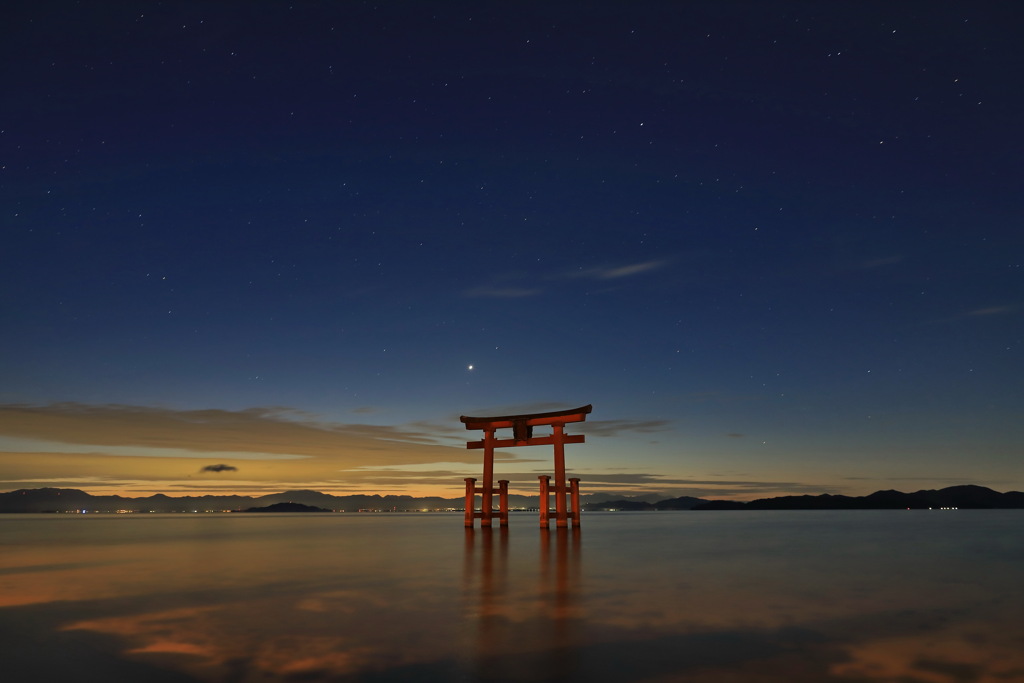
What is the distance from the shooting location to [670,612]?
9750mm

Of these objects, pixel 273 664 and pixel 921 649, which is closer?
pixel 273 664

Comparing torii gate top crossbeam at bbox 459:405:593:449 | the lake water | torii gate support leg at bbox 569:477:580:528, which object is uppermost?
torii gate top crossbeam at bbox 459:405:593:449

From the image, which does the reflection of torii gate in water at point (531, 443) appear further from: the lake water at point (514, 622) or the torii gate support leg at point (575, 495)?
the lake water at point (514, 622)

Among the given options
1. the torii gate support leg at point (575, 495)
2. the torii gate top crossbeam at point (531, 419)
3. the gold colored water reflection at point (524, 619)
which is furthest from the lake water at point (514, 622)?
the torii gate support leg at point (575, 495)

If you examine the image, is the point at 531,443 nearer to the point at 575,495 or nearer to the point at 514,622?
the point at 575,495

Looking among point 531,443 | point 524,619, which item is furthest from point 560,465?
point 524,619

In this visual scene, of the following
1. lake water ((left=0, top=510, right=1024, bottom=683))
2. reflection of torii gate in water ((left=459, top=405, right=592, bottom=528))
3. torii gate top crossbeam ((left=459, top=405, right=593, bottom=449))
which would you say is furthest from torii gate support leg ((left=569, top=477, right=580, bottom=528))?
lake water ((left=0, top=510, right=1024, bottom=683))

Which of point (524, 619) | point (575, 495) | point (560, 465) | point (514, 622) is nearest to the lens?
point (514, 622)

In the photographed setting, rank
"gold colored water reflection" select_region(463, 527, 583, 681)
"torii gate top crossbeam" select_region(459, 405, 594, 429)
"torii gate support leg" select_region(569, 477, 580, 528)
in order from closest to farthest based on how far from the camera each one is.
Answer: "gold colored water reflection" select_region(463, 527, 583, 681) < "torii gate top crossbeam" select_region(459, 405, 594, 429) < "torii gate support leg" select_region(569, 477, 580, 528)

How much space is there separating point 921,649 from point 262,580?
1199cm

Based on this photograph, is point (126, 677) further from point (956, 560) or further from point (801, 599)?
point (956, 560)

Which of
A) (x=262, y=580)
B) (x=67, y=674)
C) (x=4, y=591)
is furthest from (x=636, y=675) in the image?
(x=4, y=591)

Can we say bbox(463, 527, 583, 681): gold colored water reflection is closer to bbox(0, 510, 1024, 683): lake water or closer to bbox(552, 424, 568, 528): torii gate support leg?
bbox(0, 510, 1024, 683): lake water

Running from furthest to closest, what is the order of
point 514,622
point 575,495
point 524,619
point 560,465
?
point 575,495 < point 560,465 < point 524,619 < point 514,622
